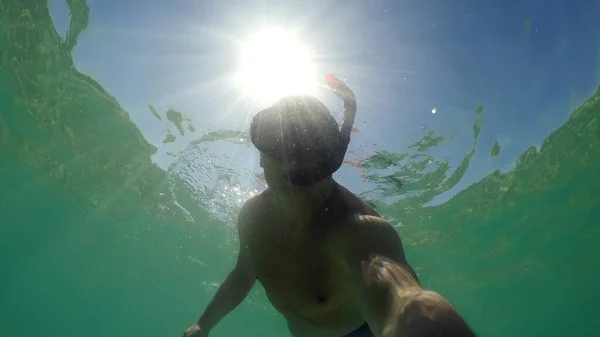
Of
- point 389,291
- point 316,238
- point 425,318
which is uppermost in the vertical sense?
point 316,238

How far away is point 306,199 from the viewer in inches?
115

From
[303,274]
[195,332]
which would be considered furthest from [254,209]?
[195,332]

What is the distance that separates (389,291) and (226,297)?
2.68m

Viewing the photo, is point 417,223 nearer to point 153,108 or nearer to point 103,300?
point 153,108

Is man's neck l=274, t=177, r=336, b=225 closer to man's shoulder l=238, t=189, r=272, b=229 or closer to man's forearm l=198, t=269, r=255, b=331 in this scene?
man's shoulder l=238, t=189, r=272, b=229

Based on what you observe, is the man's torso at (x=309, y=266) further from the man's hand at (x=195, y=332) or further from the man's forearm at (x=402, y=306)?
the man's hand at (x=195, y=332)

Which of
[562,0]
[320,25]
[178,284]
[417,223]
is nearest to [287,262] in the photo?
[320,25]

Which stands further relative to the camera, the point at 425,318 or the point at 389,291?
the point at 389,291

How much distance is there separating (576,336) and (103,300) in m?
78.8

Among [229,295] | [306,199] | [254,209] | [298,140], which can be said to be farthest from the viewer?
[229,295]

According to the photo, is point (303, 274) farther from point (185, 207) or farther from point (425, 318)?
point (185, 207)

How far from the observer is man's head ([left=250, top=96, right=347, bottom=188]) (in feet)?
8.48

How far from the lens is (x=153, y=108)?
45.0ft

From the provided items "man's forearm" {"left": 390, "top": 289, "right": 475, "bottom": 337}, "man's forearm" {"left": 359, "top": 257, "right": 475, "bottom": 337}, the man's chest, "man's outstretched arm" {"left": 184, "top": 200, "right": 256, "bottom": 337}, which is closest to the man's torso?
the man's chest
